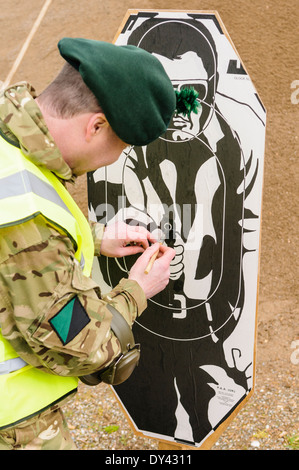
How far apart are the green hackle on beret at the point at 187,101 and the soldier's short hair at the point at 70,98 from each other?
1.74 ft

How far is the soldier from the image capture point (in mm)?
882

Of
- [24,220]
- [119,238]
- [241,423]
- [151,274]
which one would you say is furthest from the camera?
[241,423]

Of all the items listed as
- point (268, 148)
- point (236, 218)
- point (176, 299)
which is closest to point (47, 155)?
point (236, 218)

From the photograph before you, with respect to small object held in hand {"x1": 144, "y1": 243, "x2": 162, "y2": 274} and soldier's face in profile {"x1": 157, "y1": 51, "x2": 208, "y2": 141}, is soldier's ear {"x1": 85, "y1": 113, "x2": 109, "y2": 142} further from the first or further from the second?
soldier's face in profile {"x1": 157, "y1": 51, "x2": 208, "y2": 141}

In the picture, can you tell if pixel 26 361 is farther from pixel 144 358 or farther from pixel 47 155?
pixel 144 358

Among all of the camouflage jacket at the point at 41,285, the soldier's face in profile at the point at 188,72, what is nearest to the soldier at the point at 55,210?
the camouflage jacket at the point at 41,285

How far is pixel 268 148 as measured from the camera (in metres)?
3.07

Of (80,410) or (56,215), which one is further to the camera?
(80,410)

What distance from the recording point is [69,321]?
3.00ft

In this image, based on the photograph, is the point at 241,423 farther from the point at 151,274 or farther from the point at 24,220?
the point at 24,220

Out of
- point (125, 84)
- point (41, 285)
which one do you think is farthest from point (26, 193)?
point (125, 84)

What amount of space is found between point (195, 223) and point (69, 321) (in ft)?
2.63

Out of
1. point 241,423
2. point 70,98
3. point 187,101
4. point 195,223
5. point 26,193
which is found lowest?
point 241,423
